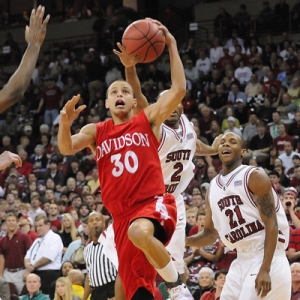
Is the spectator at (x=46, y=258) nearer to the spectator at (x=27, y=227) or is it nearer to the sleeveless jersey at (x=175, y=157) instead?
the spectator at (x=27, y=227)

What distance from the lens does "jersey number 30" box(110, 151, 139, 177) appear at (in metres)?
6.33

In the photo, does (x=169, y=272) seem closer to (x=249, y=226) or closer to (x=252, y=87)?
(x=249, y=226)

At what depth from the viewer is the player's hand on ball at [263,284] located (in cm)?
674

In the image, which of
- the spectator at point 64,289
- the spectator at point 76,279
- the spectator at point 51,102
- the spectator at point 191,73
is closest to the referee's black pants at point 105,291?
the spectator at point 64,289

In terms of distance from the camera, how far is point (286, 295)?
698 cm

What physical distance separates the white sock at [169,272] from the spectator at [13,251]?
7388 millimetres

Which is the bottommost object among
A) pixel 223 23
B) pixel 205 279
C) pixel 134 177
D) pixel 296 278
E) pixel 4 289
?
pixel 4 289

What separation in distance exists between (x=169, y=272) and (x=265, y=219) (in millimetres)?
1134

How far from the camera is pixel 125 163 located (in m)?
6.35

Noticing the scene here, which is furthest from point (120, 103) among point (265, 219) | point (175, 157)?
point (265, 219)

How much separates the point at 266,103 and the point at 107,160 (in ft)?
36.2

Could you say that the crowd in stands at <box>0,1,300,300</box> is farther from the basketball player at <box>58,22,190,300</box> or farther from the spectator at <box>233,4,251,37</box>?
the basketball player at <box>58,22,190,300</box>

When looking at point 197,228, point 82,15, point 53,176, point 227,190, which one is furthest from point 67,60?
point 227,190

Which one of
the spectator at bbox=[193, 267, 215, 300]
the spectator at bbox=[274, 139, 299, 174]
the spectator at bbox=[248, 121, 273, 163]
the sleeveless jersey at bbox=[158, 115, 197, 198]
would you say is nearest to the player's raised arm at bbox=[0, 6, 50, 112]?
the sleeveless jersey at bbox=[158, 115, 197, 198]
